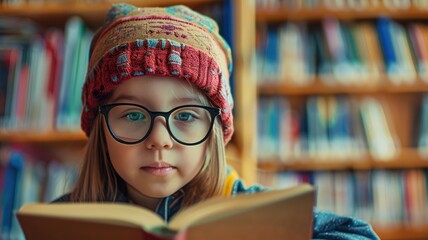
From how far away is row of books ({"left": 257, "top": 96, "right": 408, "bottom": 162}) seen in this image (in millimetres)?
2076

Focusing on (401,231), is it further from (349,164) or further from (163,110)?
(163,110)

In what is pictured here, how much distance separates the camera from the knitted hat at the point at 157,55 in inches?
32.1

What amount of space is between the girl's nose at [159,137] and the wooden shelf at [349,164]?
4.24 ft

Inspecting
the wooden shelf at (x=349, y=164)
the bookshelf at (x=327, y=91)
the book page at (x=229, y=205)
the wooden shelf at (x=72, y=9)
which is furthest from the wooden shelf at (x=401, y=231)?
the book page at (x=229, y=205)

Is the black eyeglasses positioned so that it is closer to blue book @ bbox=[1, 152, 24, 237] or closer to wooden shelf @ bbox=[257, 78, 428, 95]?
blue book @ bbox=[1, 152, 24, 237]

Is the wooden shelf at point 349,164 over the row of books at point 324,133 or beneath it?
beneath

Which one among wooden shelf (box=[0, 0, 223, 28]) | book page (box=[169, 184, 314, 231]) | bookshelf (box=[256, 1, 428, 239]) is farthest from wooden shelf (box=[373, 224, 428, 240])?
book page (box=[169, 184, 314, 231])

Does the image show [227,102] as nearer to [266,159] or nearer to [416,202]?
[266,159]

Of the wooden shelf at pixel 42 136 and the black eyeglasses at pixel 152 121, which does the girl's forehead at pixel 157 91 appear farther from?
the wooden shelf at pixel 42 136

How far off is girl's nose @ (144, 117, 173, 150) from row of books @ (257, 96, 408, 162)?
1291 millimetres

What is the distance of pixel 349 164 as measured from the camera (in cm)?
210

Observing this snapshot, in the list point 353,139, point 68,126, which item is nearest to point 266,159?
point 353,139

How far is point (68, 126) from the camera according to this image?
1.81 meters

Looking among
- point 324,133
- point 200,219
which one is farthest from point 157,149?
point 324,133
